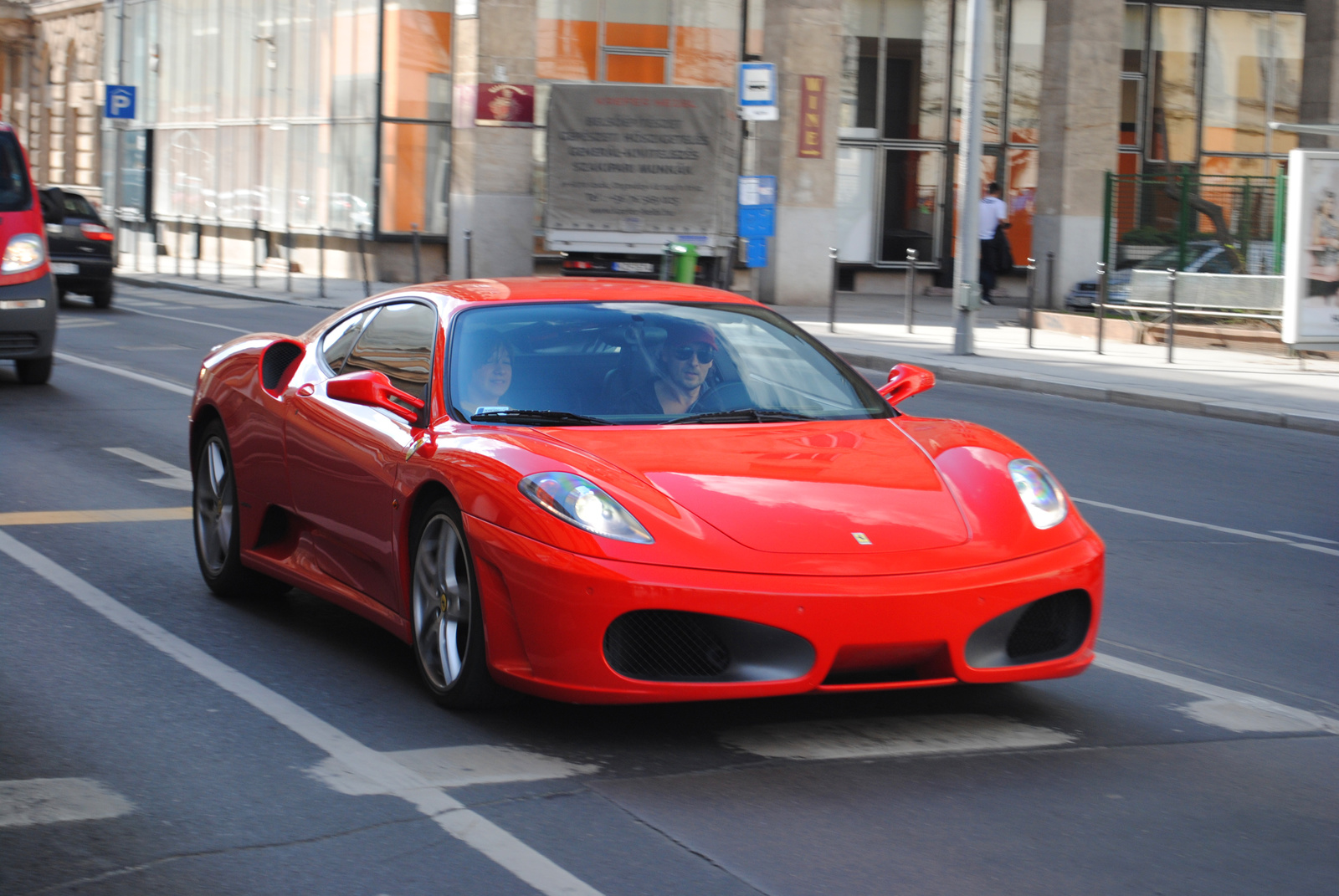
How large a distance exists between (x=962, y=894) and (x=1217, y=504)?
713 centimetres

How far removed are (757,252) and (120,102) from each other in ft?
52.0

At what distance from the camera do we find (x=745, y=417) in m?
5.86

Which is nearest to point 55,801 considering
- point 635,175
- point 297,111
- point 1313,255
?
point 1313,255

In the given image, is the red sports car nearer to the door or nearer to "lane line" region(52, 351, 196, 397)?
the door

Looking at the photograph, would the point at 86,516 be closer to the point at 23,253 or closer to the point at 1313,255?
the point at 23,253

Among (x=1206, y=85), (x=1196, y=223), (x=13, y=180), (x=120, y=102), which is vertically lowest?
(x=13, y=180)

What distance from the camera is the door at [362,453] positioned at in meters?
5.75

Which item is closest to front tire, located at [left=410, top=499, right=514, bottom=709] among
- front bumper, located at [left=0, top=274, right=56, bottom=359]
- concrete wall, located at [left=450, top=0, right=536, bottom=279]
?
front bumper, located at [left=0, top=274, right=56, bottom=359]

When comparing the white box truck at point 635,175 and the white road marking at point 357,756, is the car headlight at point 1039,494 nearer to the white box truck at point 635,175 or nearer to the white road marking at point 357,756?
the white road marking at point 357,756

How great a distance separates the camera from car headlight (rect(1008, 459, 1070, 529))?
17.6 feet

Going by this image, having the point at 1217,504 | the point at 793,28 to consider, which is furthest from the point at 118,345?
the point at 793,28

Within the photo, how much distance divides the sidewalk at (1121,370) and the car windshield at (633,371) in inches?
393

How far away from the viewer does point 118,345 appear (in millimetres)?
19219

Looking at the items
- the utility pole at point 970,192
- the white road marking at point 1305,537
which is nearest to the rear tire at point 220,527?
the white road marking at point 1305,537
